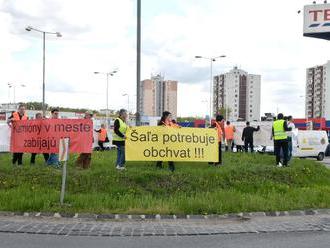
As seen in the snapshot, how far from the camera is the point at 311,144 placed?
34500mm

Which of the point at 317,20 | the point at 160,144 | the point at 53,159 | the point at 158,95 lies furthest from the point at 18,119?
the point at 158,95

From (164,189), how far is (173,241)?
13.9 feet

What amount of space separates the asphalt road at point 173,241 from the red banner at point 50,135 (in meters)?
6.34

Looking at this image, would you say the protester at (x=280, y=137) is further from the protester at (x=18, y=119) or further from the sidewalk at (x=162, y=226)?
the protester at (x=18, y=119)

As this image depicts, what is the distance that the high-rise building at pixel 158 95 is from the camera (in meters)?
127

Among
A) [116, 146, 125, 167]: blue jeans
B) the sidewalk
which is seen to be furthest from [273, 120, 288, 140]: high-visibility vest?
the sidewalk

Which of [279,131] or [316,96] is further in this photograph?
[316,96]

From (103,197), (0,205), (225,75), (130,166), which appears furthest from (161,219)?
(225,75)

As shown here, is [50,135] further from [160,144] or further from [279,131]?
[279,131]

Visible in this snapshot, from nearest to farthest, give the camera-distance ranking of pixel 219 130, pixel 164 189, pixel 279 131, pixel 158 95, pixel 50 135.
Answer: pixel 164 189
pixel 50 135
pixel 279 131
pixel 219 130
pixel 158 95

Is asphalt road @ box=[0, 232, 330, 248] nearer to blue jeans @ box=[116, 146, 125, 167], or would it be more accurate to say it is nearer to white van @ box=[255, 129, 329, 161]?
blue jeans @ box=[116, 146, 125, 167]

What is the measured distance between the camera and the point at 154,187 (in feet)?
41.8

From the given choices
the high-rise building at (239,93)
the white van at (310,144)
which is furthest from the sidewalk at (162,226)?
the high-rise building at (239,93)

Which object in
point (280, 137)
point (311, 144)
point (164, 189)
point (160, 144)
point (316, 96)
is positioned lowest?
point (164, 189)
